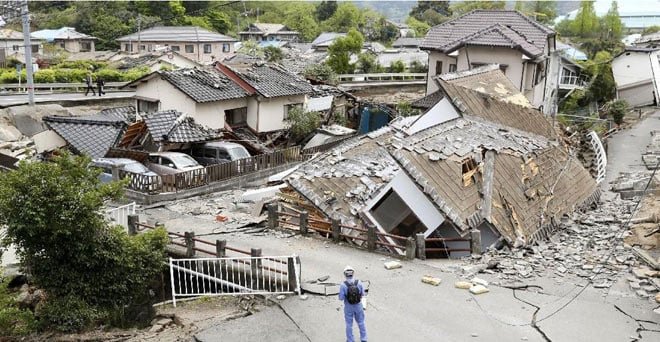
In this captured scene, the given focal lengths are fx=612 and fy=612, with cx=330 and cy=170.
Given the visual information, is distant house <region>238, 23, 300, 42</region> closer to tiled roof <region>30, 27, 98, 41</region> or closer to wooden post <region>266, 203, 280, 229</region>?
tiled roof <region>30, 27, 98, 41</region>

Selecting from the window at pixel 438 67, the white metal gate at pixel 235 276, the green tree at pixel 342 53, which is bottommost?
the white metal gate at pixel 235 276

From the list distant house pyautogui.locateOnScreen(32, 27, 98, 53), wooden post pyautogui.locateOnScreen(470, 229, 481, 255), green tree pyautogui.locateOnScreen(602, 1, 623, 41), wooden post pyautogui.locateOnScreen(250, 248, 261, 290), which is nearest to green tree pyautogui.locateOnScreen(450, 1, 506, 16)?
green tree pyautogui.locateOnScreen(602, 1, 623, 41)

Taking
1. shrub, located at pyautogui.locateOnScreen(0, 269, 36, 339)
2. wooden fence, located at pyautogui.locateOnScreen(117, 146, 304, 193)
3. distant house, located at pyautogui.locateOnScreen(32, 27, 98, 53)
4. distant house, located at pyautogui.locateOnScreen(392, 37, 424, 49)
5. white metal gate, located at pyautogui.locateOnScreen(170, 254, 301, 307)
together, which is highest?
distant house, located at pyautogui.locateOnScreen(392, 37, 424, 49)

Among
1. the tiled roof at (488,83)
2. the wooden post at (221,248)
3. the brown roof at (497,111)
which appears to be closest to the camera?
the wooden post at (221,248)

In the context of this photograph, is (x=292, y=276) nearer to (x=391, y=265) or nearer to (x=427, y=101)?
(x=391, y=265)

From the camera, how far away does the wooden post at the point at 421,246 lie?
15119mm

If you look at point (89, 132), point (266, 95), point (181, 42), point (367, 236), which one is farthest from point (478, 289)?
point (181, 42)

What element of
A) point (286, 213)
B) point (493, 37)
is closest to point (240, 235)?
point (286, 213)

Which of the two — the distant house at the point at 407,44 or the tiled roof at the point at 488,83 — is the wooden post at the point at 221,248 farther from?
the distant house at the point at 407,44

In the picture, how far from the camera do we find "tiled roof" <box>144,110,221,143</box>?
2556 centimetres

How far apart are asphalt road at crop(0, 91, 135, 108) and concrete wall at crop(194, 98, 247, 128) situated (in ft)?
27.7

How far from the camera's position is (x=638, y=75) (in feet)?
144

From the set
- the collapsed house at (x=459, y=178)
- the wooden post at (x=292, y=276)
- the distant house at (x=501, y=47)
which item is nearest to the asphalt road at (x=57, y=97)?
the distant house at (x=501, y=47)

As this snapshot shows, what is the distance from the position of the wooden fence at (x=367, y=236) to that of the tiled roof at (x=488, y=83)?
7.36m
